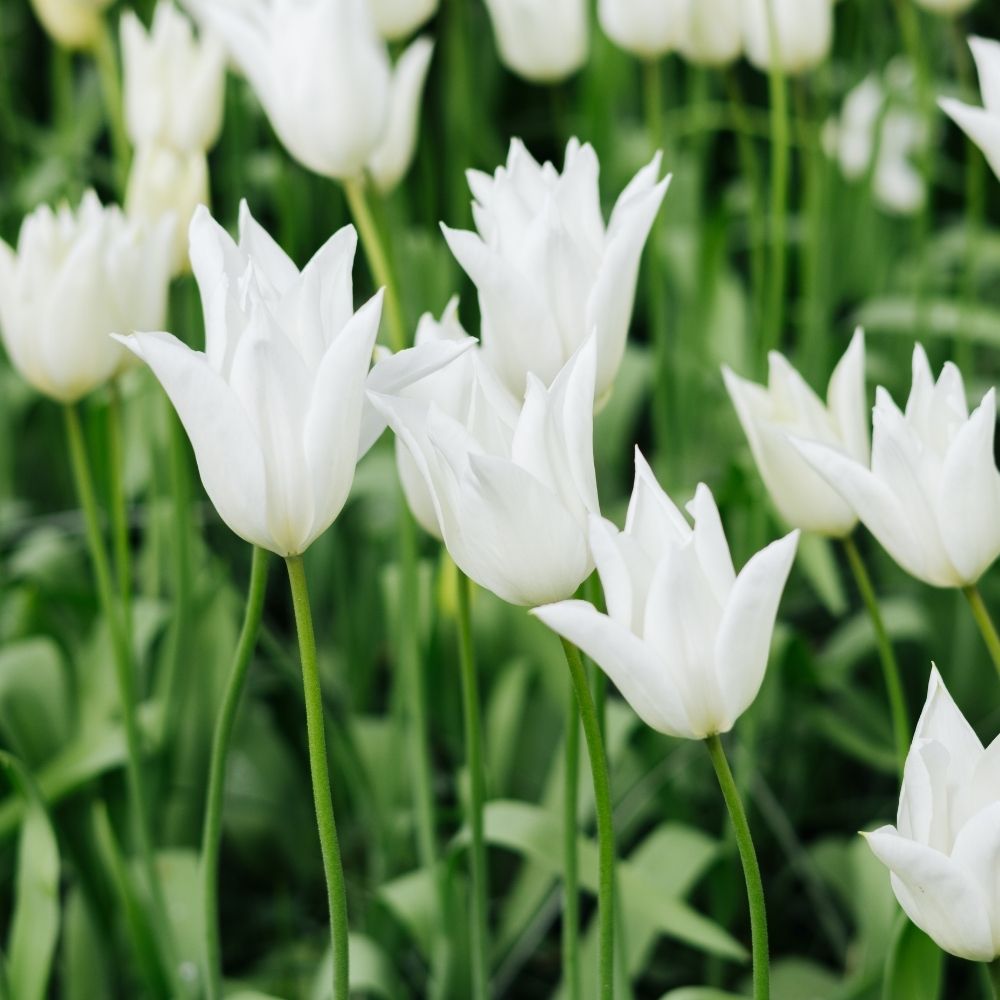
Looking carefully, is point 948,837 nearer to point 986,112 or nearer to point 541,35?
point 986,112

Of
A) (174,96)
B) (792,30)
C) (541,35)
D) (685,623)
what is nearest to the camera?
(685,623)

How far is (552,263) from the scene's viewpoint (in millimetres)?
784

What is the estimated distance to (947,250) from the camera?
6.97 ft

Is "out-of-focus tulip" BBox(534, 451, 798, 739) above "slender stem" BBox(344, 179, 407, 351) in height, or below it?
below

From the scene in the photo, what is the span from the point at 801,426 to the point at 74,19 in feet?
3.15

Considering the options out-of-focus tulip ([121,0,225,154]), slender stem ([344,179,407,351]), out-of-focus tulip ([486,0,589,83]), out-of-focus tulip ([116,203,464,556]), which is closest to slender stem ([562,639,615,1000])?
out-of-focus tulip ([116,203,464,556])

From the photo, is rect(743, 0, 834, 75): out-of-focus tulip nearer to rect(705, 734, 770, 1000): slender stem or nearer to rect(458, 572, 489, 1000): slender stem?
rect(458, 572, 489, 1000): slender stem

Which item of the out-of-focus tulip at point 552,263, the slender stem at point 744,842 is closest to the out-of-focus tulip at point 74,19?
the out-of-focus tulip at point 552,263

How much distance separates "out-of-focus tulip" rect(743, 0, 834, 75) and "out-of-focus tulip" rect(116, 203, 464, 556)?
2.73ft

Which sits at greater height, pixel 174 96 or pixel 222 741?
pixel 174 96

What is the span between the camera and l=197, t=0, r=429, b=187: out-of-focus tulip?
103cm

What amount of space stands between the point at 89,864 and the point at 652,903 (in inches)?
22.2

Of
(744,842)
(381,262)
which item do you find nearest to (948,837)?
(744,842)

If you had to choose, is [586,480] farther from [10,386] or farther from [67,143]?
[10,386]
